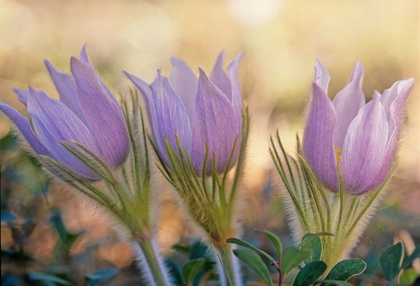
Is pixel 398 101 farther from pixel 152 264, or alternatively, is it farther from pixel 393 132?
pixel 152 264

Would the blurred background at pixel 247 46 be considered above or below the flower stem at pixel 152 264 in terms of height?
above

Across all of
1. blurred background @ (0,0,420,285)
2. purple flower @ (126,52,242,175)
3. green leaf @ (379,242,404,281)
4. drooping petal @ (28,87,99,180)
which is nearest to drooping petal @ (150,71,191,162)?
purple flower @ (126,52,242,175)

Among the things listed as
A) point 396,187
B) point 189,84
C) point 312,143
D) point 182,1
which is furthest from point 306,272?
point 182,1

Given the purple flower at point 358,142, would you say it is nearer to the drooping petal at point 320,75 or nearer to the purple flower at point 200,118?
the drooping petal at point 320,75

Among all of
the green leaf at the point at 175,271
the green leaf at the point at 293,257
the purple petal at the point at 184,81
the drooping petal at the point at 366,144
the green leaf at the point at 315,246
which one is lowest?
A: the green leaf at the point at 175,271

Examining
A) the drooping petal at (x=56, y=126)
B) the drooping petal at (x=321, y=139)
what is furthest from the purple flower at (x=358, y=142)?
the drooping petal at (x=56, y=126)

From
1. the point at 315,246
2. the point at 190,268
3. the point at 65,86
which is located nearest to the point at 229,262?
the point at 190,268
